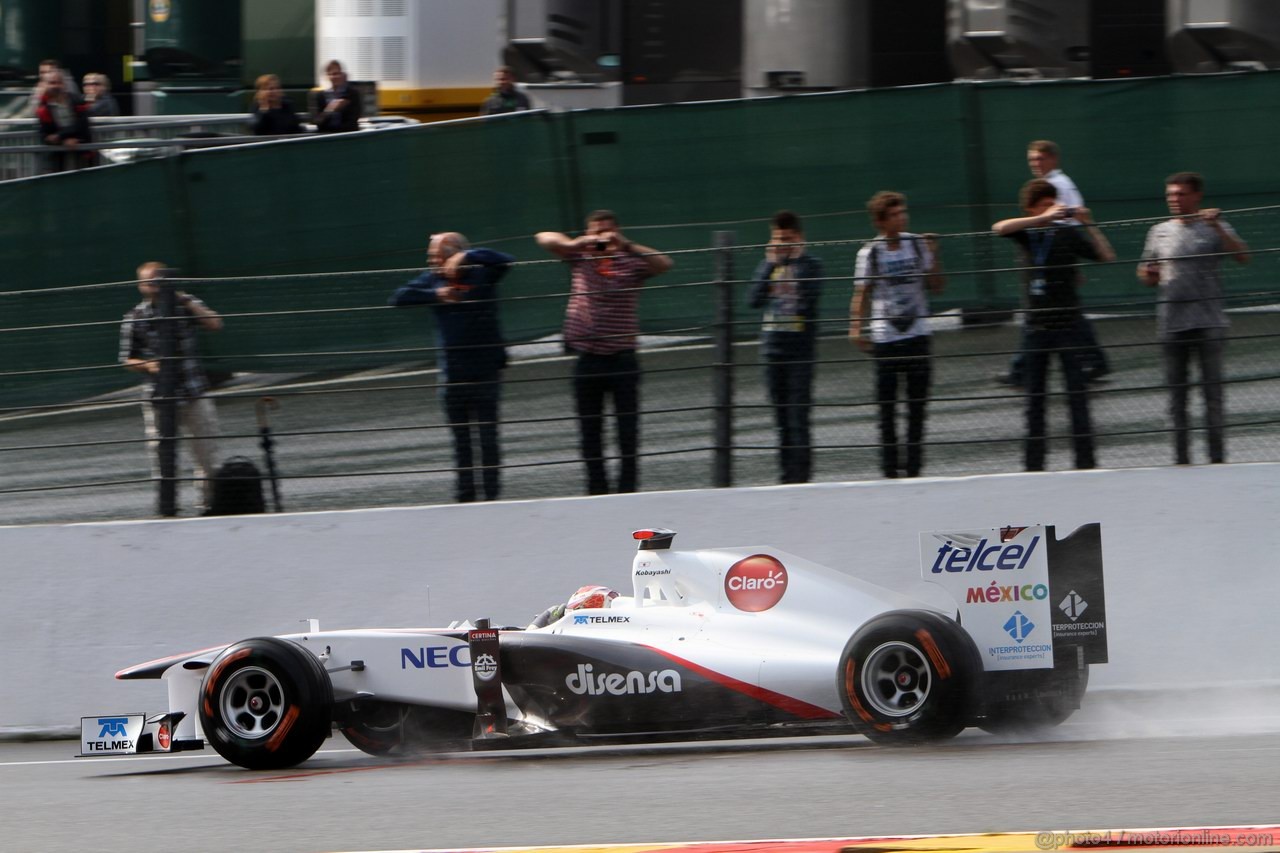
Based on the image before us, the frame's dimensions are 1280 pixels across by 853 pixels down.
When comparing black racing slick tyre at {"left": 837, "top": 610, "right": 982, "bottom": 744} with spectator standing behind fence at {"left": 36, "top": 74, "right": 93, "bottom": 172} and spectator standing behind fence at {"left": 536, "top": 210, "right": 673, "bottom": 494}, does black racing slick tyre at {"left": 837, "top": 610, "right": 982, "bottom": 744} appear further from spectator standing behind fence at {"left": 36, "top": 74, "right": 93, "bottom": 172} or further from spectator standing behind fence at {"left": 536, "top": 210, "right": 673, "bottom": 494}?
spectator standing behind fence at {"left": 36, "top": 74, "right": 93, "bottom": 172}

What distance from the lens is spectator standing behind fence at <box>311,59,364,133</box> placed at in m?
16.0

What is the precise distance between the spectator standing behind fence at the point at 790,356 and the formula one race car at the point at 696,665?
1.50 m

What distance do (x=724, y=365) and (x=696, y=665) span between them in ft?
7.58

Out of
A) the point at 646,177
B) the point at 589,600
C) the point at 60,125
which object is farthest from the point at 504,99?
the point at 589,600

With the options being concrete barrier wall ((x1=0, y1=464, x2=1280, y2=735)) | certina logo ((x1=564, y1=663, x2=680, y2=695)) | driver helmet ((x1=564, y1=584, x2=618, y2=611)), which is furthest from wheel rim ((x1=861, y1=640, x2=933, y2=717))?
concrete barrier wall ((x1=0, y1=464, x2=1280, y2=735))

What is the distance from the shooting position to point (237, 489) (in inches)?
395

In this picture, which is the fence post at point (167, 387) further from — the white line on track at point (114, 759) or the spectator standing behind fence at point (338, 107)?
the spectator standing behind fence at point (338, 107)

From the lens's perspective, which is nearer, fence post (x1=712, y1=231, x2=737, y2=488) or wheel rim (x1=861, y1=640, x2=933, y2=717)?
wheel rim (x1=861, y1=640, x2=933, y2=717)

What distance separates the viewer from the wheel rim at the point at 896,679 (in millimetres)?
7562

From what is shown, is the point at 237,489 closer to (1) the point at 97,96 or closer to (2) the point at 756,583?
(2) the point at 756,583

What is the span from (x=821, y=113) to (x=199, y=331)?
505 centimetres

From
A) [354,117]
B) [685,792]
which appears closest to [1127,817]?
[685,792]

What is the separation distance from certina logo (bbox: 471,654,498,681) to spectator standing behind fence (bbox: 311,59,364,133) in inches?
348

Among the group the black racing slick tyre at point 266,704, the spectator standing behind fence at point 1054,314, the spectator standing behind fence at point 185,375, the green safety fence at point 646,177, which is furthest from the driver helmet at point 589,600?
the green safety fence at point 646,177
